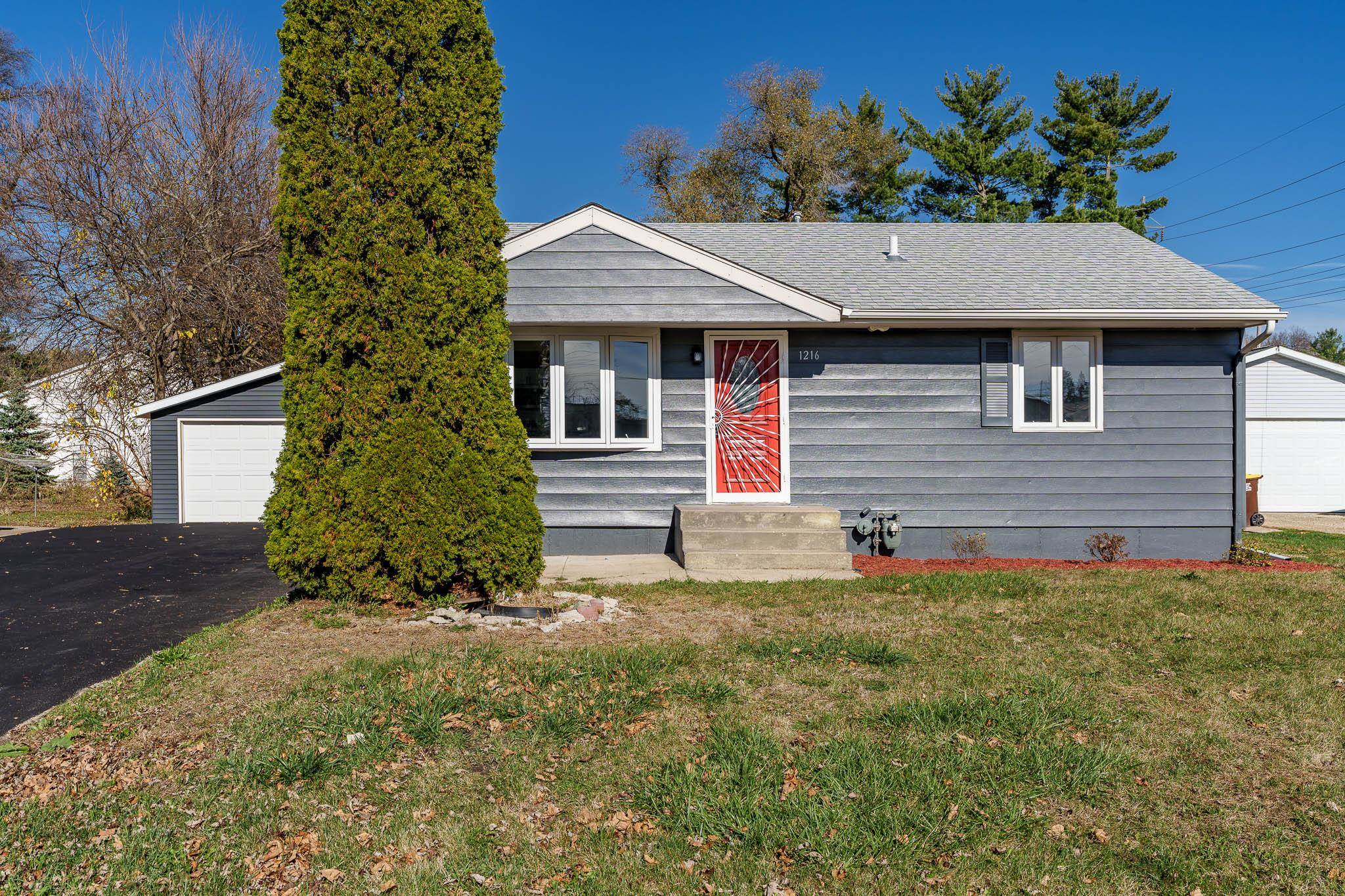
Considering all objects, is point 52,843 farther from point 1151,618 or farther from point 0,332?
point 0,332

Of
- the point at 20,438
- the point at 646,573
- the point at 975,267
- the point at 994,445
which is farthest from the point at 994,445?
the point at 20,438

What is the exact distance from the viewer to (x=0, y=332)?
17875 mm

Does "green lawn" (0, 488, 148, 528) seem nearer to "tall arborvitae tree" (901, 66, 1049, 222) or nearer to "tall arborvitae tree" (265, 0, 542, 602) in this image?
"tall arborvitae tree" (265, 0, 542, 602)

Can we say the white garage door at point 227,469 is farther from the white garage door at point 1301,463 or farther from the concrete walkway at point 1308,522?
the white garage door at point 1301,463

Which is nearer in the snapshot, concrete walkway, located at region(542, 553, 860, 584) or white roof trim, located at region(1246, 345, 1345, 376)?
concrete walkway, located at region(542, 553, 860, 584)

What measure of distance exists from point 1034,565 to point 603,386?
5.28 m

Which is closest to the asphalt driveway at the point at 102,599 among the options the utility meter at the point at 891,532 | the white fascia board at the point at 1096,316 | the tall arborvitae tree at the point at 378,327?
the tall arborvitae tree at the point at 378,327

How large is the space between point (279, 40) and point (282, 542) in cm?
403

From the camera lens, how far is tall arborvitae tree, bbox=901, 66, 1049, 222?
87.3 feet

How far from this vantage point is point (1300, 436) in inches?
714

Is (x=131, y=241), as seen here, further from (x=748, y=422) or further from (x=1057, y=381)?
(x=1057, y=381)

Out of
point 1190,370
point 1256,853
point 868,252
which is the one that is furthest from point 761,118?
point 1256,853

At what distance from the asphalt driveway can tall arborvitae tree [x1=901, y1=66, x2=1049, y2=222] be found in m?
23.8

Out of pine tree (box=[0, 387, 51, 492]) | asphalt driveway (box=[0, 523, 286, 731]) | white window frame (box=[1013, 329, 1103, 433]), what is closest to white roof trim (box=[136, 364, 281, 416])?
asphalt driveway (box=[0, 523, 286, 731])
